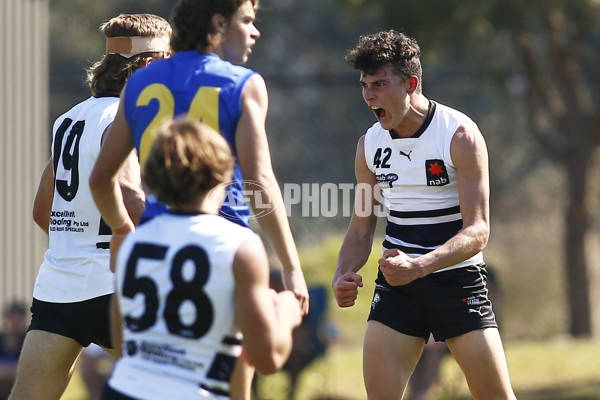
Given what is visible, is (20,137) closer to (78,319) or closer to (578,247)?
(78,319)

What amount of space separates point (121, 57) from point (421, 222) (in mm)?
1639

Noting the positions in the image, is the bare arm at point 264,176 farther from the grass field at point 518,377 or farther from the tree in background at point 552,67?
the tree in background at point 552,67

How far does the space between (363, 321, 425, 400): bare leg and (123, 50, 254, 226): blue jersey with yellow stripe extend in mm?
1314

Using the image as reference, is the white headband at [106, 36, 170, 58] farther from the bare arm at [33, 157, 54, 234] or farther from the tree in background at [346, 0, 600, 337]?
the tree in background at [346, 0, 600, 337]

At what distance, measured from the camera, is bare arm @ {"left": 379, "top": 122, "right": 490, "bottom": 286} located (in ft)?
13.5

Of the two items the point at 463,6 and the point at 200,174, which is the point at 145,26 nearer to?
the point at 200,174

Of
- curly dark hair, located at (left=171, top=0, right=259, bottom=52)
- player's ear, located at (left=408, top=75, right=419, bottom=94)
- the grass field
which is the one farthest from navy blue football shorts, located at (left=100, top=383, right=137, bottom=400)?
the grass field

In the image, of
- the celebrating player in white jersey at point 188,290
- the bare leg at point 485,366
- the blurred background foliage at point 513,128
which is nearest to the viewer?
the celebrating player in white jersey at point 188,290

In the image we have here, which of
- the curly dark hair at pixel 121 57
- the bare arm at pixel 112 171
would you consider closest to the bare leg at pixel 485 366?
the bare arm at pixel 112 171

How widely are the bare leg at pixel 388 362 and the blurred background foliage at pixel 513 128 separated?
596 cm

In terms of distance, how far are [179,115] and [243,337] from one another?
0.94 meters

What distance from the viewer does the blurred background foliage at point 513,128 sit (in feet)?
33.6

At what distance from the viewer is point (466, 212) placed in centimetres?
427

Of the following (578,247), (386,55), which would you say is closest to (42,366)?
(386,55)
